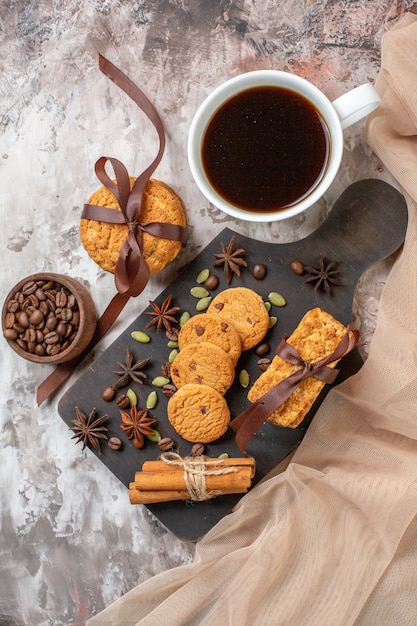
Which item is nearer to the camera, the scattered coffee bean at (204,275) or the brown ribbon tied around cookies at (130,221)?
the brown ribbon tied around cookies at (130,221)

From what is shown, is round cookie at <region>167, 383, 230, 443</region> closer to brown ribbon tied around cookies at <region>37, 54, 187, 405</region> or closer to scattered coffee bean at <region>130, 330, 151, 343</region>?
scattered coffee bean at <region>130, 330, 151, 343</region>

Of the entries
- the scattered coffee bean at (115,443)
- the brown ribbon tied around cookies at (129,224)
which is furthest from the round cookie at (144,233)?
the scattered coffee bean at (115,443)

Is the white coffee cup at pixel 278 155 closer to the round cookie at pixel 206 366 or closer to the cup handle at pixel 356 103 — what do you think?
the cup handle at pixel 356 103

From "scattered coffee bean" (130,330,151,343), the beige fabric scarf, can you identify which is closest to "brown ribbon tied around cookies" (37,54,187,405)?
"scattered coffee bean" (130,330,151,343)

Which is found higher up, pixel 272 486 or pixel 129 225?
pixel 129 225

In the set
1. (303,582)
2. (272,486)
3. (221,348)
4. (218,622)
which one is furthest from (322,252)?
(218,622)

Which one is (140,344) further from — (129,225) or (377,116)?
(377,116)

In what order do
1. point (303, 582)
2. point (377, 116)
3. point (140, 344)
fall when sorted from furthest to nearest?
point (140, 344), point (377, 116), point (303, 582)
